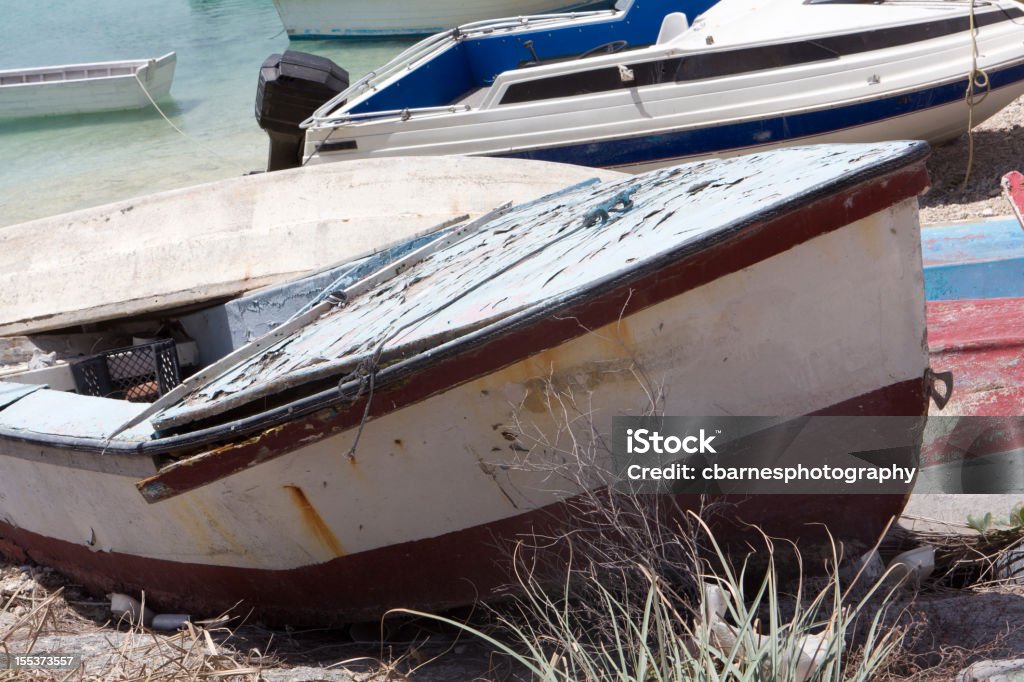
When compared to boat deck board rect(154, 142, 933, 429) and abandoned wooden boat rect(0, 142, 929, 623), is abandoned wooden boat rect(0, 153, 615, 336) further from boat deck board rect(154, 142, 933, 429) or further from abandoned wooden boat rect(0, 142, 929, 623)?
abandoned wooden boat rect(0, 142, 929, 623)

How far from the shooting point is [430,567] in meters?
3.11

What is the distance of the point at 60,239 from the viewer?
5.11m

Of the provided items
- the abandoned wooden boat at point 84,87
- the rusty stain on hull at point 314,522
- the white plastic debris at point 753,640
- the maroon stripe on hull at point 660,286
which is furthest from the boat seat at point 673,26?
the abandoned wooden boat at point 84,87

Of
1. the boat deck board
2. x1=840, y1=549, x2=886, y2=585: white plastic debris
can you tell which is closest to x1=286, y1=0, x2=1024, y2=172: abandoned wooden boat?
the boat deck board

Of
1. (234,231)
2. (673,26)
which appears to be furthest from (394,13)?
(234,231)

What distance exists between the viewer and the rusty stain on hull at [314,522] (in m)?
2.99

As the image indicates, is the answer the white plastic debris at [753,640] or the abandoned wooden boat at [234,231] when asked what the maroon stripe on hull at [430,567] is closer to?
the white plastic debris at [753,640]

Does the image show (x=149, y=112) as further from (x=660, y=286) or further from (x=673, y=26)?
(x=660, y=286)

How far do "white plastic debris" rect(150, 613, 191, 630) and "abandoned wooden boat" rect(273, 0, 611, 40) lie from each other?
42.0ft

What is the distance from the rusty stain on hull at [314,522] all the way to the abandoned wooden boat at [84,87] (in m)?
11.8

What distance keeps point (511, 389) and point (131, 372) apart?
2564mm

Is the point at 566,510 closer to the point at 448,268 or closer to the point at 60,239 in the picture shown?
the point at 448,268

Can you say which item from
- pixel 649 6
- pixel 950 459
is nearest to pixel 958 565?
pixel 950 459

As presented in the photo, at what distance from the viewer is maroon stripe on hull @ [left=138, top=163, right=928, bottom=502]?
2.59m
